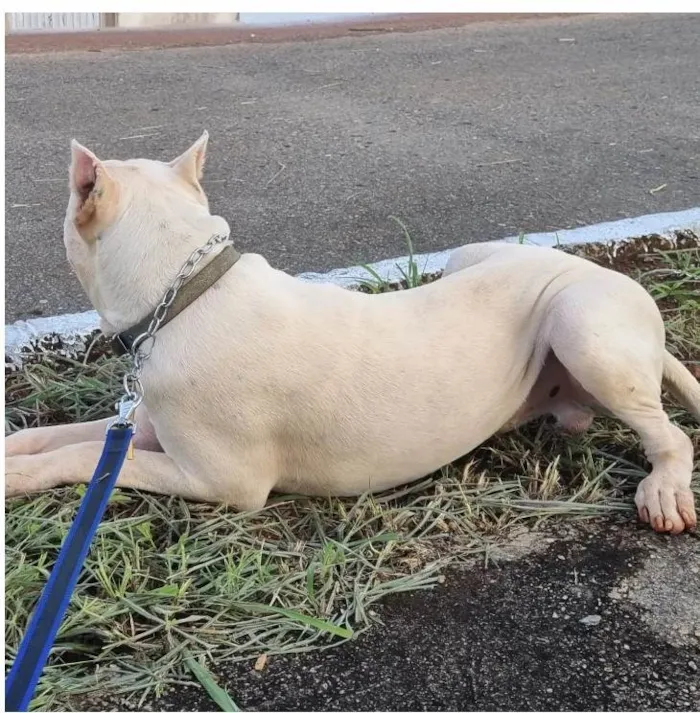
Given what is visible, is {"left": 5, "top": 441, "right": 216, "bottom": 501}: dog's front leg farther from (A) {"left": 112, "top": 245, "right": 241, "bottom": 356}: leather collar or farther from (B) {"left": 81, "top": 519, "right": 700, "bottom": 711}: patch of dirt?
(B) {"left": 81, "top": 519, "right": 700, "bottom": 711}: patch of dirt

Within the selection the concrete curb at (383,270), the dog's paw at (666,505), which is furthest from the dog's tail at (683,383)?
the concrete curb at (383,270)

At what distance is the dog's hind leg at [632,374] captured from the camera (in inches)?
121

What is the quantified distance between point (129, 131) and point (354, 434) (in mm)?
4452

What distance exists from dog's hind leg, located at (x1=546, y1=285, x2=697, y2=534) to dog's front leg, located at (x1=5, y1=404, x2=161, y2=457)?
140 centimetres

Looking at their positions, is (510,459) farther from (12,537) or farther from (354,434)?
(12,537)

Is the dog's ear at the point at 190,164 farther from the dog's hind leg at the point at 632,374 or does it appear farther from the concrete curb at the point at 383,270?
the dog's hind leg at the point at 632,374

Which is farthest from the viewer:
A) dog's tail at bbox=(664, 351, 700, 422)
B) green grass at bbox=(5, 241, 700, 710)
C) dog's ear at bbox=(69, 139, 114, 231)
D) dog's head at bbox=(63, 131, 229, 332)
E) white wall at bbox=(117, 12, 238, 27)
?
white wall at bbox=(117, 12, 238, 27)

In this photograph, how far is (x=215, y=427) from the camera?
2.85 m

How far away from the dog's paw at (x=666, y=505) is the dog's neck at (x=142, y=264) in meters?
1.61

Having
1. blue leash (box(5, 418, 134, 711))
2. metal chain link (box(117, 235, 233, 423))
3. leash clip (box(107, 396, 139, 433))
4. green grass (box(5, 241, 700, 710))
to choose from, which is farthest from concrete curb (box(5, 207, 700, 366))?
blue leash (box(5, 418, 134, 711))

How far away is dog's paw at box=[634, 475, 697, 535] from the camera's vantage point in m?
3.02

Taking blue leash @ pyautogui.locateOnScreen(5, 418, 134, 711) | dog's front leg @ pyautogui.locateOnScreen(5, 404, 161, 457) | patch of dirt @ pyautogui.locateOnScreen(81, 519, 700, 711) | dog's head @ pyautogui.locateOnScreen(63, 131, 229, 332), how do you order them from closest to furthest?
blue leash @ pyautogui.locateOnScreen(5, 418, 134, 711), patch of dirt @ pyautogui.locateOnScreen(81, 519, 700, 711), dog's head @ pyautogui.locateOnScreen(63, 131, 229, 332), dog's front leg @ pyautogui.locateOnScreen(5, 404, 161, 457)

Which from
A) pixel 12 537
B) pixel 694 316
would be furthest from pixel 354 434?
pixel 694 316

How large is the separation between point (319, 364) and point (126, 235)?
0.69m
